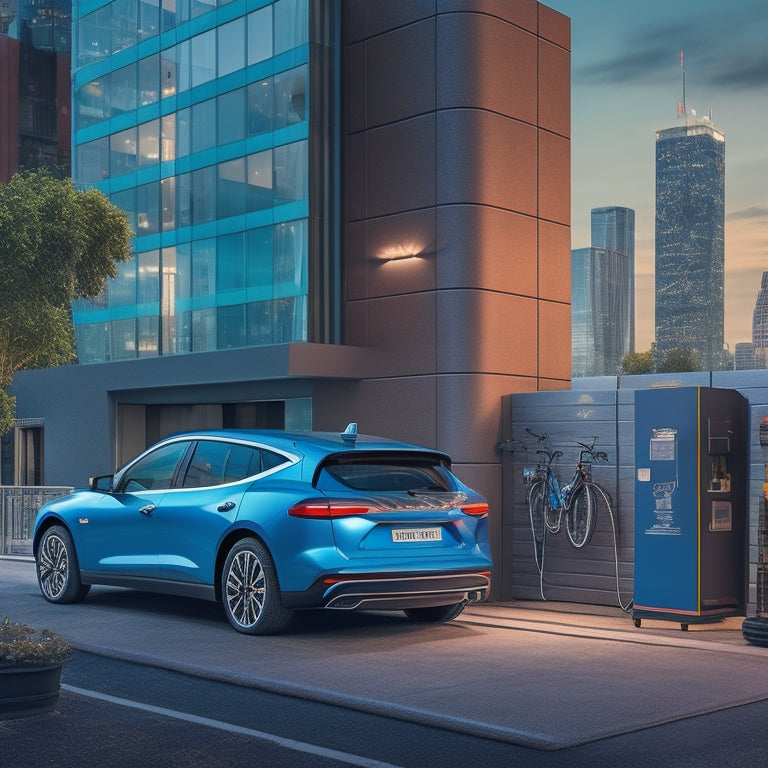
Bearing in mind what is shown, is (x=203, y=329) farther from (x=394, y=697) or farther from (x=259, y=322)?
(x=394, y=697)

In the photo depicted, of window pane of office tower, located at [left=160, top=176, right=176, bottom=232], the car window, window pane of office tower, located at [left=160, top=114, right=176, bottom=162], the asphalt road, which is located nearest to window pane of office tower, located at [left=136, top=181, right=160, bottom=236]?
window pane of office tower, located at [left=160, top=176, right=176, bottom=232]

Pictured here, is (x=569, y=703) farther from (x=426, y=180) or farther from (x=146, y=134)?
(x=146, y=134)

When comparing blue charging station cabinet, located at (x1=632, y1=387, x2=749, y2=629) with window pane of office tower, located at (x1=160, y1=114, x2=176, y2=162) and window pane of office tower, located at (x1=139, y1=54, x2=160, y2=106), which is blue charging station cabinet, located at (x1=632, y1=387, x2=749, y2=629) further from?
window pane of office tower, located at (x1=139, y1=54, x2=160, y2=106)

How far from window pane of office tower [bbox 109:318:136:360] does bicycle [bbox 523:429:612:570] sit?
26.5ft

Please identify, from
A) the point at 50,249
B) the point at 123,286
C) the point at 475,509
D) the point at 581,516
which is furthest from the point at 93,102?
the point at 475,509

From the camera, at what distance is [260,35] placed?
17359 mm

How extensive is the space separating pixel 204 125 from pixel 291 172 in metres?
2.43

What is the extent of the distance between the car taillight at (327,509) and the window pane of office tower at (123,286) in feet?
37.3

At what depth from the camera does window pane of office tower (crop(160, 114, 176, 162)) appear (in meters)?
19.2

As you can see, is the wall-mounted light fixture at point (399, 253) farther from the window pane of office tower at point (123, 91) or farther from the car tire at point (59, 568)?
the window pane of office tower at point (123, 91)

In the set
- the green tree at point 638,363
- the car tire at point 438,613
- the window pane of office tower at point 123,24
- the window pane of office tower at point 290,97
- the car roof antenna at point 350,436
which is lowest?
the car tire at point 438,613

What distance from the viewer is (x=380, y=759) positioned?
6133mm

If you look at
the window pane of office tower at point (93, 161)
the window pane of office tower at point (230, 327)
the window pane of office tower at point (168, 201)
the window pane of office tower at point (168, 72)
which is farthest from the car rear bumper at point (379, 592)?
the window pane of office tower at point (93, 161)

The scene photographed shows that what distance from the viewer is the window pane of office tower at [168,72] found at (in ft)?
63.0
